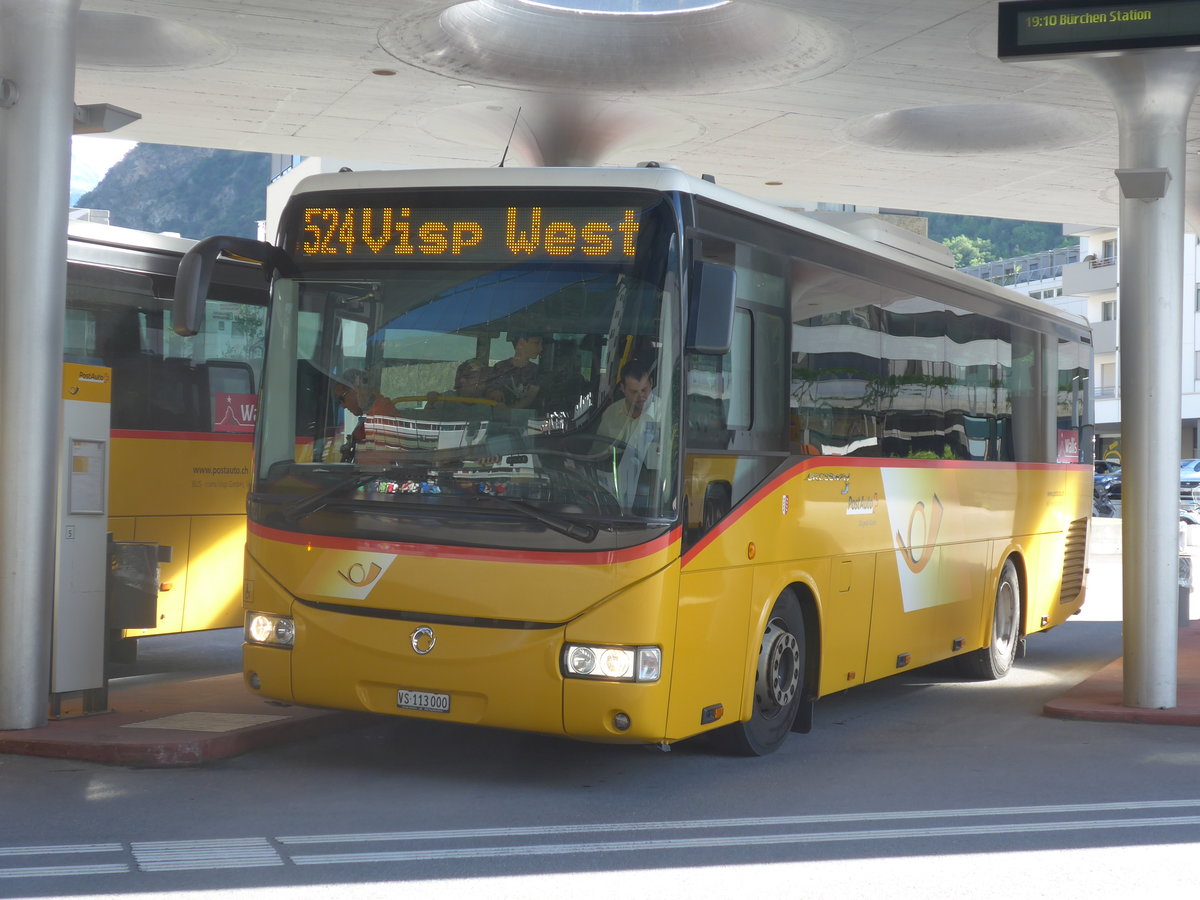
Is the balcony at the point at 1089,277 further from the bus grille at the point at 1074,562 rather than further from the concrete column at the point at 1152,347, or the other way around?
the concrete column at the point at 1152,347

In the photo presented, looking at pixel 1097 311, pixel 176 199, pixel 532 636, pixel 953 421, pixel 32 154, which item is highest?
pixel 176 199

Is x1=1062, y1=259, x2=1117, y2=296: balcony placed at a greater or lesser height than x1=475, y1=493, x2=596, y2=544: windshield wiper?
greater

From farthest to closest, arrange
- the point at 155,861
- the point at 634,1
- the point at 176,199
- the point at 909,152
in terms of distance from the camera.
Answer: the point at 176,199 < the point at 909,152 < the point at 634,1 < the point at 155,861

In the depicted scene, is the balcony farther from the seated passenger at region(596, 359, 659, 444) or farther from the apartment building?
the seated passenger at region(596, 359, 659, 444)

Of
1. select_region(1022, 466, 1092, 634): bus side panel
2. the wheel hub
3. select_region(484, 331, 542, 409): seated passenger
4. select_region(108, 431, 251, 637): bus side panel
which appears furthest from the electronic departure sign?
select_region(108, 431, 251, 637): bus side panel

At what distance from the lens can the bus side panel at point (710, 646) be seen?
7.64 m

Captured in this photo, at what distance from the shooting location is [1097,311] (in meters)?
73.1

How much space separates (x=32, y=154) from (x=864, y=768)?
6.00 meters

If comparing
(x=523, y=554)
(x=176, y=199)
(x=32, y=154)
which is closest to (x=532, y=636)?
(x=523, y=554)

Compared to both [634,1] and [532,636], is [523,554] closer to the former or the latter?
[532,636]

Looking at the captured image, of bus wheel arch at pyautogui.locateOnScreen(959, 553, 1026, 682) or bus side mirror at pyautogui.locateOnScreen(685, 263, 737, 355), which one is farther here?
bus wheel arch at pyautogui.locateOnScreen(959, 553, 1026, 682)

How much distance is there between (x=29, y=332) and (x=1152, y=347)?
7.43 metres

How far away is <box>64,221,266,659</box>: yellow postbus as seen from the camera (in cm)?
1136

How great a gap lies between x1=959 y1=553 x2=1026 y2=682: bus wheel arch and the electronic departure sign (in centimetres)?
460
